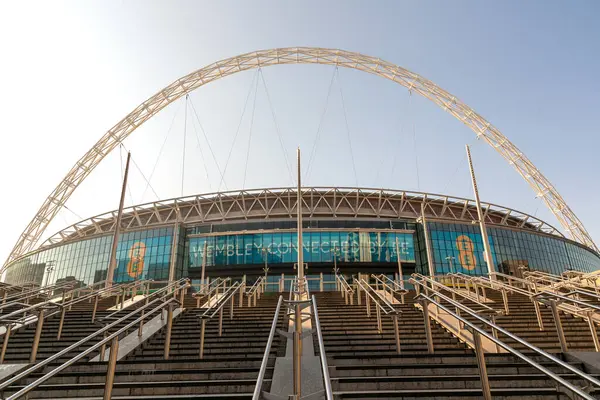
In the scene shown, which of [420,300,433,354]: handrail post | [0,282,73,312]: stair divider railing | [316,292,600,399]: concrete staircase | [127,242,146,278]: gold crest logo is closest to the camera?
[316,292,600,399]: concrete staircase

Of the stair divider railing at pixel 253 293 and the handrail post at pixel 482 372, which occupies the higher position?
the stair divider railing at pixel 253 293

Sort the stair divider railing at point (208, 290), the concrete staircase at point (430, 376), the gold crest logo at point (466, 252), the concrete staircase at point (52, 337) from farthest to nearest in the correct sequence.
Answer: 1. the gold crest logo at point (466, 252)
2. the stair divider railing at point (208, 290)
3. the concrete staircase at point (52, 337)
4. the concrete staircase at point (430, 376)

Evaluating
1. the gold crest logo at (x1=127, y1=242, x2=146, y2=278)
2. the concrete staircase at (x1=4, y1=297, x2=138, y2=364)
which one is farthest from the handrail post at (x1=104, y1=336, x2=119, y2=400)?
the gold crest logo at (x1=127, y1=242, x2=146, y2=278)

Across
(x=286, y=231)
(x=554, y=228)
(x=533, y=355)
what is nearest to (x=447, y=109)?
(x=286, y=231)

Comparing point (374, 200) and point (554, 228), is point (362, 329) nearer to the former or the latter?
point (374, 200)

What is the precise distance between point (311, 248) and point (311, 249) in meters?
0.12

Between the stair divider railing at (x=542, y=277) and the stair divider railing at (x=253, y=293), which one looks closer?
the stair divider railing at (x=542, y=277)

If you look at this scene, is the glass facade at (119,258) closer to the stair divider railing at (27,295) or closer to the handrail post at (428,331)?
the stair divider railing at (27,295)

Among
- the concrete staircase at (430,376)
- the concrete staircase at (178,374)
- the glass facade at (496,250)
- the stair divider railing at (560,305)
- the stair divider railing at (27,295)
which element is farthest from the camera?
the glass facade at (496,250)

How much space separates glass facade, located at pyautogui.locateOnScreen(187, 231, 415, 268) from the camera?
45594mm

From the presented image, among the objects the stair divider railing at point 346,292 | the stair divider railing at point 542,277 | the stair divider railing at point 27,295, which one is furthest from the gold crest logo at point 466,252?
the stair divider railing at point 27,295

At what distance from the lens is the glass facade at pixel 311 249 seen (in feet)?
151

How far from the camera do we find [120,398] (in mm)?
5348

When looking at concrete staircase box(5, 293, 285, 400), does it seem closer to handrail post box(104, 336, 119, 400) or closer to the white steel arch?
handrail post box(104, 336, 119, 400)
